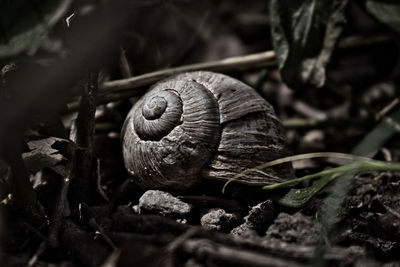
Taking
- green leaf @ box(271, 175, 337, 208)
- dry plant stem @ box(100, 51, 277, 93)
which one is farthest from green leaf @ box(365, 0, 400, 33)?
green leaf @ box(271, 175, 337, 208)

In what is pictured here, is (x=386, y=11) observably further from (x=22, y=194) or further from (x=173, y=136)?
(x=22, y=194)

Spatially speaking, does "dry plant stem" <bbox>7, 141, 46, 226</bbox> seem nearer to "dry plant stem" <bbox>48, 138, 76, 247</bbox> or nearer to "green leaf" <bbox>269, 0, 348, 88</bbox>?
"dry plant stem" <bbox>48, 138, 76, 247</bbox>

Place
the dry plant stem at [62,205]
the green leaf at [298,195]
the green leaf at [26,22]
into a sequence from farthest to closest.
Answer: the green leaf at [298,195] → the dry plant stem at [62,205] → the green leaf at [26,22]

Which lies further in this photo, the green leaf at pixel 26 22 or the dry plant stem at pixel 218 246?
the green leaf at pixel 26 22

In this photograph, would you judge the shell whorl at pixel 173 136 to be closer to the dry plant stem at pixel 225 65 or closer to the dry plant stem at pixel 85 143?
the dry plant stem at pixel 85 143

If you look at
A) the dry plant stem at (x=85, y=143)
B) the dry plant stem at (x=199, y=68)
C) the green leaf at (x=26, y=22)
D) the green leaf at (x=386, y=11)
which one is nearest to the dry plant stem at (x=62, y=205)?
the dry plant stem at (x=85, y=143)

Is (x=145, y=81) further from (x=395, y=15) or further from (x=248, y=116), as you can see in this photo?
(x=395, y=15)
